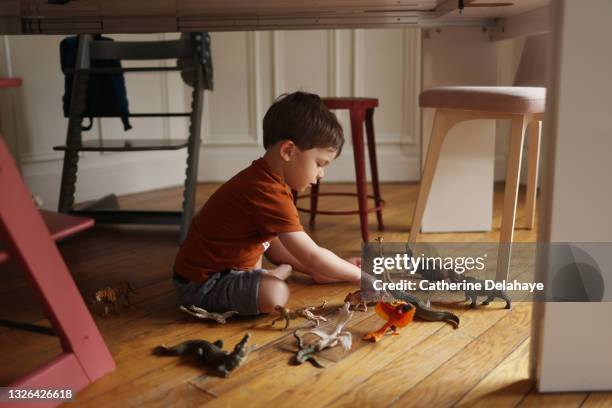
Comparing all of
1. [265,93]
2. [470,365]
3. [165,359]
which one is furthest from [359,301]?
[265,93]

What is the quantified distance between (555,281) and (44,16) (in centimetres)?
164

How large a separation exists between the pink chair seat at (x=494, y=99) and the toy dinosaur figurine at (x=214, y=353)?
28.6 inches

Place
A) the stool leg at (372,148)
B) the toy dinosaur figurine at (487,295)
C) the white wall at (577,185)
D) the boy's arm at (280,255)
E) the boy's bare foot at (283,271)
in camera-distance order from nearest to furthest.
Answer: the white wall at (577,185) → the toy dinosaur figurine at (487,295) → the boy's bare foot at (283,271) → the boy's arm at (280,255) → the stool leg at (372,148)

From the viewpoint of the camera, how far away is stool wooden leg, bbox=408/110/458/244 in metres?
1.50

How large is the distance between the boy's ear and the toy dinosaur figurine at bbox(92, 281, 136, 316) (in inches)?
18.2

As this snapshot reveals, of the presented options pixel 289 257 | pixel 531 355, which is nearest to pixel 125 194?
pixel 289 257

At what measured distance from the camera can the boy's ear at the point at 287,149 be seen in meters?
1.21

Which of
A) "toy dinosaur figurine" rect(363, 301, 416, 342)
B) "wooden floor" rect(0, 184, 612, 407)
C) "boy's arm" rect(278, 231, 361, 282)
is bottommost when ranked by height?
"wooden floor" rect(0, 184, 612, 407)

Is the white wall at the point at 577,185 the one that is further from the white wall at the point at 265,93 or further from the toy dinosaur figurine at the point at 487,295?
the white wall at the point at 265,93

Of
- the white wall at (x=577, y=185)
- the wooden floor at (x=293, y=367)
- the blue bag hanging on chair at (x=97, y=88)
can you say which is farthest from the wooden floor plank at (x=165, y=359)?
the blue bag hanging on chair at (x=97, y=88)

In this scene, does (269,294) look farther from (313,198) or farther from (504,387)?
(313,198)

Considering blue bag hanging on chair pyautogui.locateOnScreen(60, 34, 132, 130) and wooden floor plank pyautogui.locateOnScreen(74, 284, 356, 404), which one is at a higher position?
blue bag hanging on chair pyautogui.locateOnScreen(60, 34, 132, 130)

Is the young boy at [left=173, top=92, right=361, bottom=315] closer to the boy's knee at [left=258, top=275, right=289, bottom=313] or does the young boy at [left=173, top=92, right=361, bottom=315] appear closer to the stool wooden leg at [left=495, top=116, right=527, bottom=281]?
the boy's knee at [left=258, top=275, right=289, bottom=313]

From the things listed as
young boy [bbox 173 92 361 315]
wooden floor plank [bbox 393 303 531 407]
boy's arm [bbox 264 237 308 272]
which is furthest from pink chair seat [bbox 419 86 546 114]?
boy's arm [bbox 264 237 308 272]
